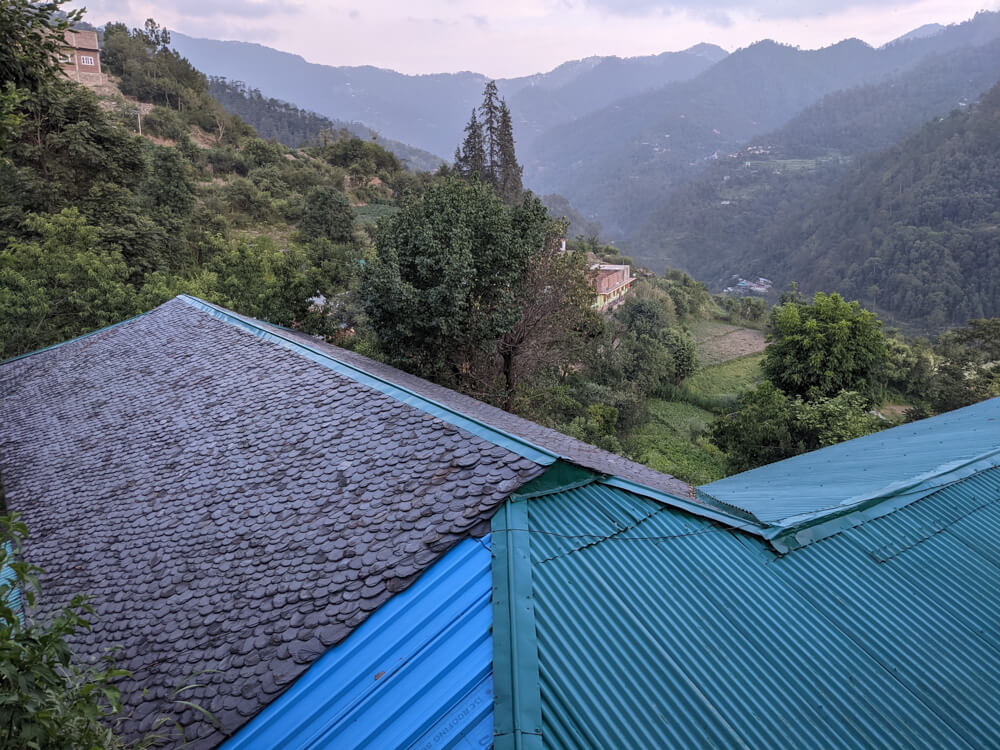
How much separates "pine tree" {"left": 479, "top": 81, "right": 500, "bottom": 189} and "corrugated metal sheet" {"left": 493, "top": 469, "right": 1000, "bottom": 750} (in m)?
44.3

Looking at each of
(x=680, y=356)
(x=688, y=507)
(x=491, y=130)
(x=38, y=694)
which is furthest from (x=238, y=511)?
(x=491, y=130)

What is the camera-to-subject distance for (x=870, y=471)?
816cm

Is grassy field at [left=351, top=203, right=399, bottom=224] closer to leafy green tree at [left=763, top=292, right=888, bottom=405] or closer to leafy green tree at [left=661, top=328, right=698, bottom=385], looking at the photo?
leafy green tree at [left=661, top=328, right=698, bottom=385]

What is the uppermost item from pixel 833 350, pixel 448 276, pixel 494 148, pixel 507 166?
pixel 494 148

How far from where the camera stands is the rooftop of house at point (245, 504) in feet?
13.8

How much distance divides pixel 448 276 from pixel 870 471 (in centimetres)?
976

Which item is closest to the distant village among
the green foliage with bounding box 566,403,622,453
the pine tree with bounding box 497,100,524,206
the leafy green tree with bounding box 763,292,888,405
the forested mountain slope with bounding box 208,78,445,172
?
the pine tree with bounding box 497,100,524,206

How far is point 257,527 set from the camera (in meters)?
5.32

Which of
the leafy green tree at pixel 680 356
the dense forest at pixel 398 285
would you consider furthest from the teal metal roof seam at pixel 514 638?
the leafy green tree at pixel 680 356

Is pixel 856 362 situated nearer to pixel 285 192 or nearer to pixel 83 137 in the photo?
pixel 83 137

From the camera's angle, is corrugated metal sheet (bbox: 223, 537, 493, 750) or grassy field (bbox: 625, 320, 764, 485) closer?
corrugated metal sheet (bbox: 223, 537, 493, 750)

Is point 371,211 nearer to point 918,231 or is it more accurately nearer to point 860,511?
point 860,511

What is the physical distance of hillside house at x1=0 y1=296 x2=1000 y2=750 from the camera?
3635 mm

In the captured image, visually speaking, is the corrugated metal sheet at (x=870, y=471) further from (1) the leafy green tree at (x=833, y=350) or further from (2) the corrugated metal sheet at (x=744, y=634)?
(1) the leafy green tree at (x=833, y=350)
